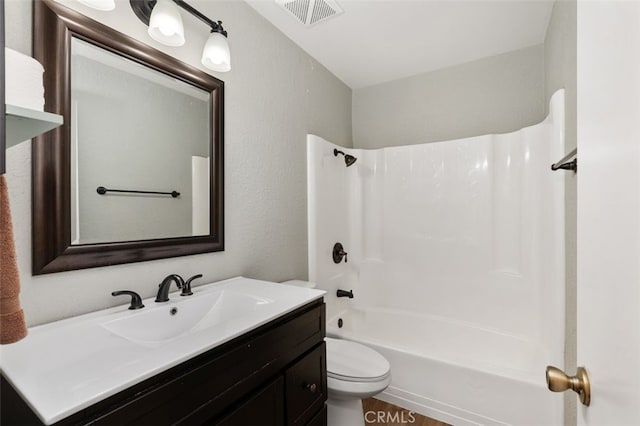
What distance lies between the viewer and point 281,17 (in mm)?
1765

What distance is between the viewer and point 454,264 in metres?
2.36

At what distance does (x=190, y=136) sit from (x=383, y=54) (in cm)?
164

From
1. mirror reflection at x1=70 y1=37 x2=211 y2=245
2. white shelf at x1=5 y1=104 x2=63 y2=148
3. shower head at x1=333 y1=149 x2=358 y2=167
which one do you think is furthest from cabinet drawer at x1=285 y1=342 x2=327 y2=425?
shower head at x1=333 y1=149 x2=358 y2=167

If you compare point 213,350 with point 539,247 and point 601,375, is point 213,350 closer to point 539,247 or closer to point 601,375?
point 601,375

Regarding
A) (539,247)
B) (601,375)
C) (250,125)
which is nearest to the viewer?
(601,375)

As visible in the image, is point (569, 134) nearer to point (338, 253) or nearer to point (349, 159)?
point (349, 159)

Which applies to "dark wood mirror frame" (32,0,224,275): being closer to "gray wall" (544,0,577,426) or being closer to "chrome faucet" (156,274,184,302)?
"chrome faucet" (156,274,184,302)

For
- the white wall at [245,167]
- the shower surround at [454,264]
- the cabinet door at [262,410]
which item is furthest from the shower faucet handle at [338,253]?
the cabinet door at [262,410]

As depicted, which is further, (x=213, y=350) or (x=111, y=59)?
(x=111, y=59)

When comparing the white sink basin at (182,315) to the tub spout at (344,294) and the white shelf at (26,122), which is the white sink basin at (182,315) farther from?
the tub spout at (344,294)

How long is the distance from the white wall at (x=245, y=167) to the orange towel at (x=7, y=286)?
1.45 feet

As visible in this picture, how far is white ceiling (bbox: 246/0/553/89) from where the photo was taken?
1710 millimetres

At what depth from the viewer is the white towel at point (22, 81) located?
0.59 m

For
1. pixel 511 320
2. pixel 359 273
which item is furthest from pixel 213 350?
pixel 511 320
